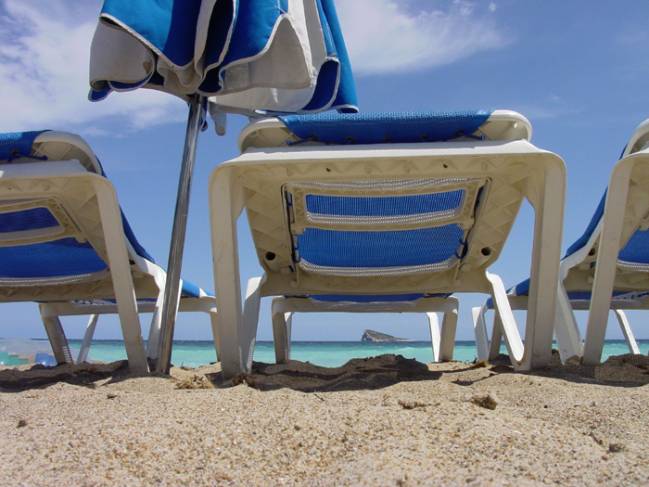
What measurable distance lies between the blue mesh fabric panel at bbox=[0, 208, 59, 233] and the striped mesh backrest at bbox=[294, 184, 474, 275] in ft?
4.87

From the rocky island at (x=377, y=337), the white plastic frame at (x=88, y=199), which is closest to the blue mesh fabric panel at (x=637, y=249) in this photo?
the white plastic frame at (x=88, y=199)

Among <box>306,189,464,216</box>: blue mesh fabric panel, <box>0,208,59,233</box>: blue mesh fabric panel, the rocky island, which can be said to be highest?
<box>306,189,464,216</box>: blue mesh fabric panel

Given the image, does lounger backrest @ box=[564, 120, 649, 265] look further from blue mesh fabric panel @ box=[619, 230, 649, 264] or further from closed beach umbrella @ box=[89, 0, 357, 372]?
closed beach umbrella @ box=[89, 0, 357, 372]

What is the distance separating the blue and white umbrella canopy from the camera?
296 centimetres

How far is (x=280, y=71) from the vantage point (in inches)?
139

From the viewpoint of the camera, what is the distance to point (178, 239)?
3.49 metres

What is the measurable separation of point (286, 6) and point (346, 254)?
62.4 inches

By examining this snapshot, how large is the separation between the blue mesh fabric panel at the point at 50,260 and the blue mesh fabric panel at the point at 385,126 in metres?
1.91

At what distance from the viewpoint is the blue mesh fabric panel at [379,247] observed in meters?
3.71

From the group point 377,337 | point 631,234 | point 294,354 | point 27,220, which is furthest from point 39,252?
point 377,337

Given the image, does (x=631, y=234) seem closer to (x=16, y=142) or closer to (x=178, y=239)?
(x=178, y=239)

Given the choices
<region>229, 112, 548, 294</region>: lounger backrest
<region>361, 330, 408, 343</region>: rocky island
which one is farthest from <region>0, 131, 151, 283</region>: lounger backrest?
<region>361, 330, 408, 343</region>: rocky island

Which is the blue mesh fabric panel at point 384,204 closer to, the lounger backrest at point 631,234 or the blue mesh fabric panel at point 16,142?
the lounger backrest at point 631,234

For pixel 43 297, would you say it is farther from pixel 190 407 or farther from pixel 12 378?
pixel 190 407
